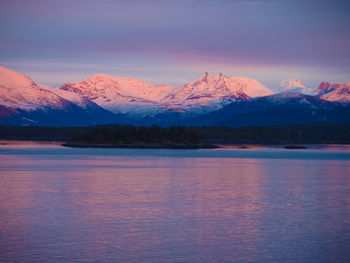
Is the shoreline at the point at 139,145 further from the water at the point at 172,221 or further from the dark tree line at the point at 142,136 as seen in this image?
the water at the point at 172,221

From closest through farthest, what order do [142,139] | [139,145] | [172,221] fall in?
[172,221]
[139,145]
[142,139]

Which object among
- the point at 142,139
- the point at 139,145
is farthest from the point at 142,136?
the point at 139,145

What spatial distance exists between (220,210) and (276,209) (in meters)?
3.60

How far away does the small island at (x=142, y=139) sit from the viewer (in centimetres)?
16550

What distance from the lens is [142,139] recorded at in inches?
6580

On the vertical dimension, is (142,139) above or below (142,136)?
below

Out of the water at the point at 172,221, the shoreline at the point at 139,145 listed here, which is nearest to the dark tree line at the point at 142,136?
the shoreline at the point at 139,145

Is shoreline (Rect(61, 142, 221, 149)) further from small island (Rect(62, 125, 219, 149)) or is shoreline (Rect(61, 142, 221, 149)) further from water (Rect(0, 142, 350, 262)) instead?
water (Rect(0, 142, 350, 262))

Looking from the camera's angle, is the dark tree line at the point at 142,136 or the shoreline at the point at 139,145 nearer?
the shoreline at the point at 139,145

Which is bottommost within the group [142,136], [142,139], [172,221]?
[172,221]

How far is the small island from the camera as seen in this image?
166 m

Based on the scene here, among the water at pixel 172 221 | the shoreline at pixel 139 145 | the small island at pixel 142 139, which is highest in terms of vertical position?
the small island at pixel 142 139

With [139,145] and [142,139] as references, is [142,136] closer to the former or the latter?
[142,139]

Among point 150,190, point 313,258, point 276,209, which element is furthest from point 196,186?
point 313,258
